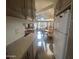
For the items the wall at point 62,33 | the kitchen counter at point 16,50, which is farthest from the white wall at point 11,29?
Answer: the wall at point 62,33

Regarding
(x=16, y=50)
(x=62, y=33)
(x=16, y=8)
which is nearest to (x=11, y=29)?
(x=16, y=50)

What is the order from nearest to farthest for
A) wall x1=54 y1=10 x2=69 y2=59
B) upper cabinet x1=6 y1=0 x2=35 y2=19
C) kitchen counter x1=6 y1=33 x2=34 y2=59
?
1. upper cabinet x1=6 y1=0 x2=35 y2=19
2. kitchen counter x1=6 y1=33 x2=34 y2=59
3. wall x1=54 y1=10 x2=69 y2=59

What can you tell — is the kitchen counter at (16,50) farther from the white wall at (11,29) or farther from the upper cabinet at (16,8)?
the upper cabinet at (16,8)

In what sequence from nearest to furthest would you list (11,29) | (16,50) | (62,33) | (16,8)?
(16,8) < (16,50) < (11,29) < (62,33)

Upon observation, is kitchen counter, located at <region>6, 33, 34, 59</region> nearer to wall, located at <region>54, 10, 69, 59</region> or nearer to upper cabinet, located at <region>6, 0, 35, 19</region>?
upper cabinet, located at <region>6, 0, 35, 19</region>

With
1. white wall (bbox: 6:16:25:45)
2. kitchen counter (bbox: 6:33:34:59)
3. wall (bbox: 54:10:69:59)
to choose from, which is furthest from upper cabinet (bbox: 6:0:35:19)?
wall (bbox: 54:10:69:59)

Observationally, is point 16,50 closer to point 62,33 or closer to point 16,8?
point 16,8

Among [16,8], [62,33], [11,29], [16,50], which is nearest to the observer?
[16,8]

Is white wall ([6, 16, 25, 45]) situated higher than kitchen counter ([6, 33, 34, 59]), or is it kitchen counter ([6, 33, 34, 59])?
white wall ([6, 16, 25, 45])
